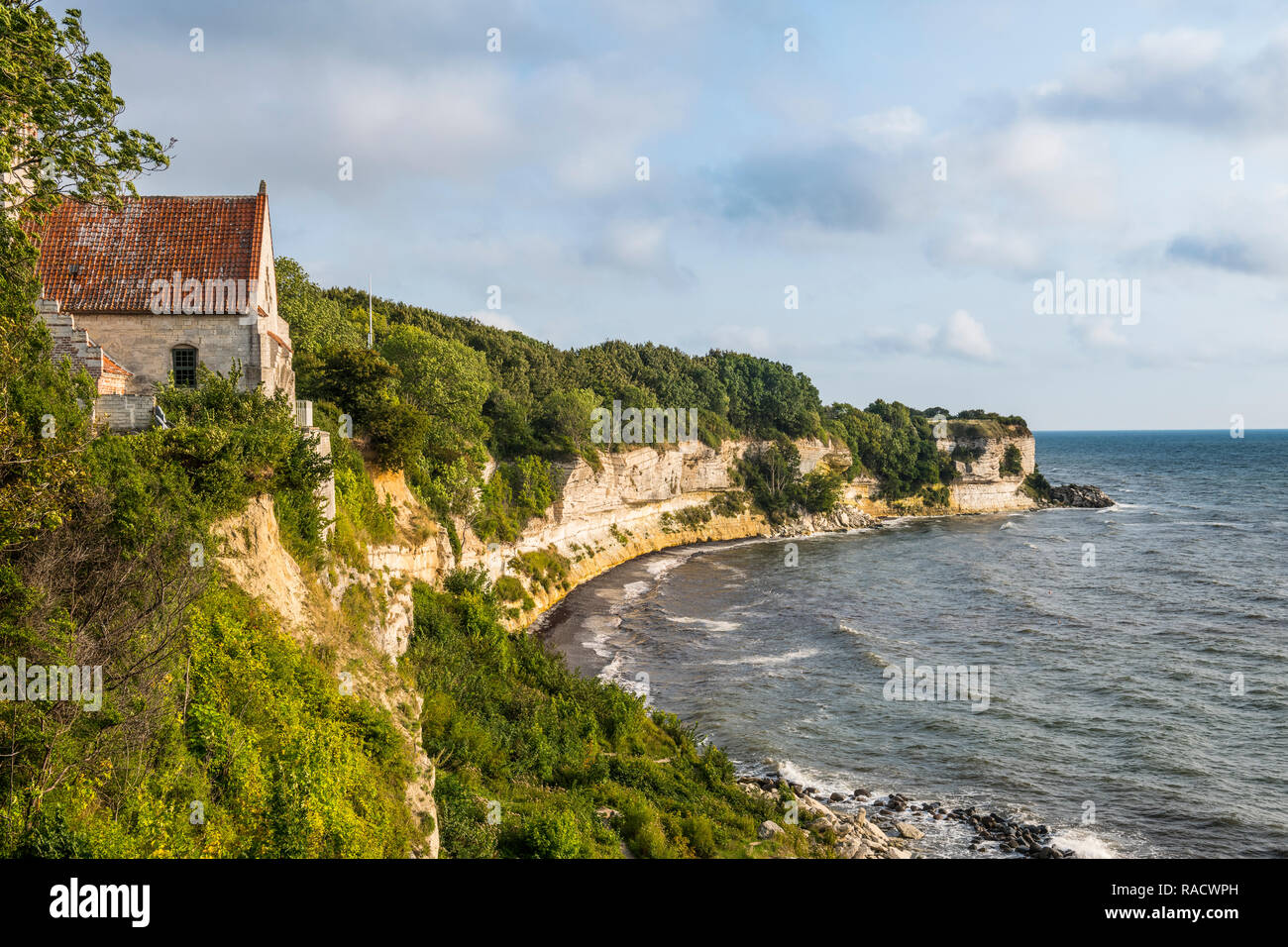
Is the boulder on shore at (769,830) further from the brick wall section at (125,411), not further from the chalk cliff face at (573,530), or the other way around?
the brick wall section at (125,411)

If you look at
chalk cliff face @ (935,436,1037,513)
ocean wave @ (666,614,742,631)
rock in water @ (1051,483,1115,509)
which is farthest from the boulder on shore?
rock in water @ (1051,483,1115,509)

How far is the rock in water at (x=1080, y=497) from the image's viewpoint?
357 feet

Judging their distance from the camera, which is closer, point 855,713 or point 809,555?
point 855,713

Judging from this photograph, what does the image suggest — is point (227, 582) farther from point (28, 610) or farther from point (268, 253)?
point (268, 253)

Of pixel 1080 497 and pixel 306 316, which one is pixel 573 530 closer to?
pixel 306 316

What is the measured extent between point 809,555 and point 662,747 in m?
46.1

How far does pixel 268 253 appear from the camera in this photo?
24.1 meters

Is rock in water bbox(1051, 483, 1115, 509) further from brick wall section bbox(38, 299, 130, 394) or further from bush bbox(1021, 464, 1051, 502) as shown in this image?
brick wall section bbox(38, 299, 130, 394)

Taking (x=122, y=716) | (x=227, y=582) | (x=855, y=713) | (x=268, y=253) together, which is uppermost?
(x=268, y=253)

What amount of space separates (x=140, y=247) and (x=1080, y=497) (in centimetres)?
12022

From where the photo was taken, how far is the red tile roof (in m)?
21.5

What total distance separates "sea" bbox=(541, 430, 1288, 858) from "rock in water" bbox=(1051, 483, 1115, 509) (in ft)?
120
